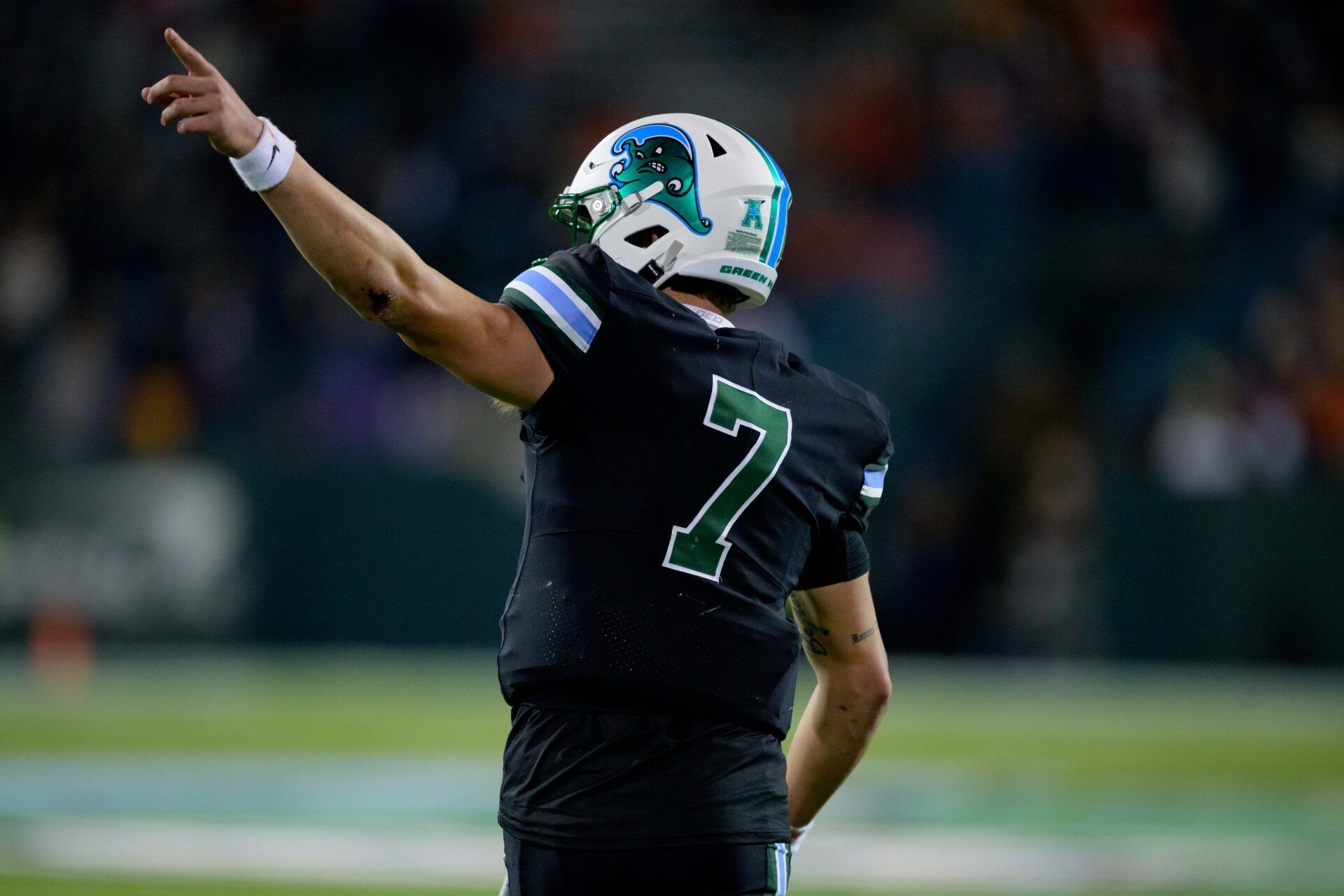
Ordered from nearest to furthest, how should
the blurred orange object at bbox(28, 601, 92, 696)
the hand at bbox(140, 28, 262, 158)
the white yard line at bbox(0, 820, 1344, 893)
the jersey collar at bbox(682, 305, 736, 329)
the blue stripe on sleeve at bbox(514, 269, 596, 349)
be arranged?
the hand at bbox(140, 28, 262, 158) < the blue stripe on sleeve at bbox(514, 269, 596, 349) < the jersey collar at bbox(682, 305, 736, 329) < the white yard line at bbox(0, 820, 1344, 893) < the blurred orange object at bbox(28, 601, 92, 696)

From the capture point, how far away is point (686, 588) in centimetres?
291

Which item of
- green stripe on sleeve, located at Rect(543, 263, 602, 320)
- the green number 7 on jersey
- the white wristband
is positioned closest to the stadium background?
the green number 7 on jersey

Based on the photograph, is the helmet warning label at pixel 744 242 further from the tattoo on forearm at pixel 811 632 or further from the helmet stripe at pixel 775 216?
the tattoo on forearm at pixel 811 632

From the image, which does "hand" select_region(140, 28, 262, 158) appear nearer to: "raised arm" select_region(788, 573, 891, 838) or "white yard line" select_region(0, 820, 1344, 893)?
"raised arm" select_region(788, 573, 891, 838)

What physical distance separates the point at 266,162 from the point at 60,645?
12220 mm

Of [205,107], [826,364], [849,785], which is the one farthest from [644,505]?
[826,364]

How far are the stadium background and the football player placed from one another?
278 inches

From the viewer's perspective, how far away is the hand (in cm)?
257

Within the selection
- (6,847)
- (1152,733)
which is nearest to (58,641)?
(6,847)

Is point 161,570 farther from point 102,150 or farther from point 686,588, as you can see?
point 686,588

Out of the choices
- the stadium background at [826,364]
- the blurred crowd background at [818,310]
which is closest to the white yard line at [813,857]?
the stadium background at [826,364]

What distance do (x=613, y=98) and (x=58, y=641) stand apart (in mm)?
7937

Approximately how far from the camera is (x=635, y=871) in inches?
111

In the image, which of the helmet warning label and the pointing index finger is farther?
the helmet warning label
